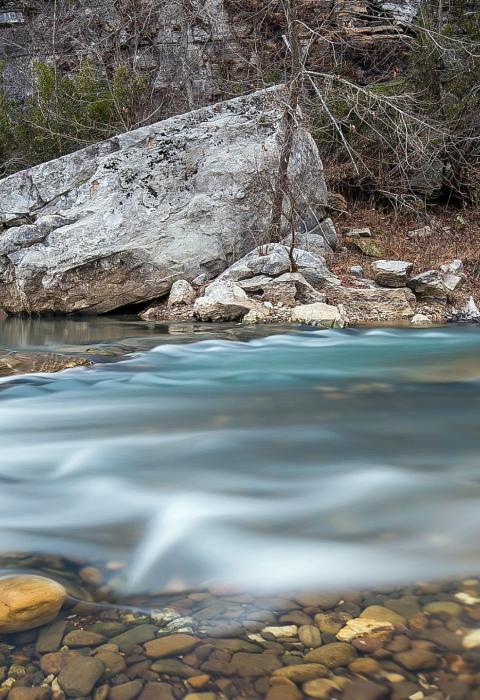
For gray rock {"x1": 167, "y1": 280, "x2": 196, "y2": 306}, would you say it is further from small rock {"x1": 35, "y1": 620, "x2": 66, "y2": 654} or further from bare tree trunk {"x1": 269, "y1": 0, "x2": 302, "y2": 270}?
small rock {"x1": 35, "y1": 620, "x2": 66, "y2": 654}

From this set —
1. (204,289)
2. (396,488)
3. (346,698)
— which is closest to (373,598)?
(346,698)

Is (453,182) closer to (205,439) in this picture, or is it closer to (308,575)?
(205,439)

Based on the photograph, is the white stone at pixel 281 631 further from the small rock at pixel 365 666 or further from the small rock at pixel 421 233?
the small rock at pixel 421 233

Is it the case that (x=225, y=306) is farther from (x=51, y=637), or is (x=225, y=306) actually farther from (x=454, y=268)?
(x=51, y=637)

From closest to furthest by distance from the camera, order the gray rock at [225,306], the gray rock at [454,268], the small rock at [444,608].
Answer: the small rock at [444,608] → the gray rock at [225,306] → the gray rock at [454,268]

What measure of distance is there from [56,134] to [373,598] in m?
12.8

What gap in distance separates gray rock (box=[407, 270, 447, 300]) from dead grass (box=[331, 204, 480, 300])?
0.48 meters

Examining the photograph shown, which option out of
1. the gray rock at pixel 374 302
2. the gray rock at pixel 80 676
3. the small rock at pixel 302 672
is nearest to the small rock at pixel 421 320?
the gray rock at pixel 374 302

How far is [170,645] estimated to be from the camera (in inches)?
50.6

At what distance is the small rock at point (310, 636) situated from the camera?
1293 mm

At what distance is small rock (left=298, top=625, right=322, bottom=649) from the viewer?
4.24 feet

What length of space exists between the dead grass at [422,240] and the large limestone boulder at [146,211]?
4.25ft

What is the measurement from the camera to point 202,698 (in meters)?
1.15

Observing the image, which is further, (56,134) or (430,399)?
(56,134)
